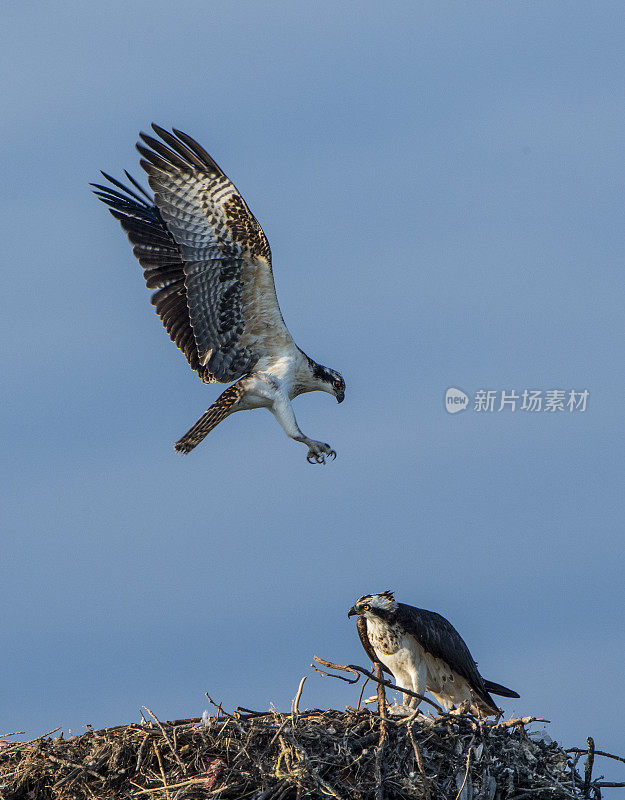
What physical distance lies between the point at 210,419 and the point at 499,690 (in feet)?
14.4

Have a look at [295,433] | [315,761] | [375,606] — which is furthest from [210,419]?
[315,761]

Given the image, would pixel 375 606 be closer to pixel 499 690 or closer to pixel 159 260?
pixel 499 690

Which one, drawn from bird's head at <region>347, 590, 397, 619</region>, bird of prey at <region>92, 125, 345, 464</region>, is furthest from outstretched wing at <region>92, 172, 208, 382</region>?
bird's head at <region>347, 590, 397, 619</region>

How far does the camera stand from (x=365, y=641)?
1155 centimetres

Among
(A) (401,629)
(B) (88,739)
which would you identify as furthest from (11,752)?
(A) (401,629)

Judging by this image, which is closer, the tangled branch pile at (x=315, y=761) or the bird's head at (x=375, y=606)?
the tangled branch pile at (x=315, y=761)

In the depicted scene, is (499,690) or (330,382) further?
(330,382)

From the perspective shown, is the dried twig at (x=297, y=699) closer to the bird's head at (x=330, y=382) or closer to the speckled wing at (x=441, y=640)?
the speckled wing at (x=441, y=640)

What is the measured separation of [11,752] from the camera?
35.0ft

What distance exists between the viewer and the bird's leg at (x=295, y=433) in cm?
1417

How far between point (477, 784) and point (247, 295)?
616 centimetres

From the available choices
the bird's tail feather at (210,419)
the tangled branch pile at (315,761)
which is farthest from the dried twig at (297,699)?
the bird's tail feather at (210,419)

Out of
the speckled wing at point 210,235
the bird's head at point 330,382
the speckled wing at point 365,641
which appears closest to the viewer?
the speckled wing at point 365,641

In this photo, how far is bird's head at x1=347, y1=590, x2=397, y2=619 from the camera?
447 inches
